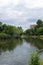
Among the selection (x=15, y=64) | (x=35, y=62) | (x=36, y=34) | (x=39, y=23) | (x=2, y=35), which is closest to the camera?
(x=35, y=62)

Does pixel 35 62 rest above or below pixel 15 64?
above

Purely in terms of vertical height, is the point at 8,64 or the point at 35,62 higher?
the point at 35,62

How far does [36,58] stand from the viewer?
20.5m

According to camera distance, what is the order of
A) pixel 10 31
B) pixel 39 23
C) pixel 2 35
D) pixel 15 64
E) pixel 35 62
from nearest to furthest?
pixel 35 62 → pixel 15 64 → pixel 2 35 → pixel 10 31 → pixel 39 23

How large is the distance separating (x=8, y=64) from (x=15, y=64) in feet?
3.94

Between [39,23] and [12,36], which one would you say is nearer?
[12,36]

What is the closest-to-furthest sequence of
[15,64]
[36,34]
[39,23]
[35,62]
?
1. [35,62]
2. [15,64]
3. [36,34]
4. [39,23]

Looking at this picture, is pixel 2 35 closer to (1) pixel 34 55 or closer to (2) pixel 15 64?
(2) pixel 15 64

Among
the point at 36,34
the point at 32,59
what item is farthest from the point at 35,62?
the point at 36,34

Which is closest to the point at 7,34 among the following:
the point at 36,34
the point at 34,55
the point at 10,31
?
the point at 10,31

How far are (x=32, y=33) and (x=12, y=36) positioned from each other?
40341 millimetres

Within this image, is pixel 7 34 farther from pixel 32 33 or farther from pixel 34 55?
pixel 34 55

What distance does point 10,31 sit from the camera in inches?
5221

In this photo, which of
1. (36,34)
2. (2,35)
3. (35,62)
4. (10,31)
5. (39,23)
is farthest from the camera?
(39,23)
